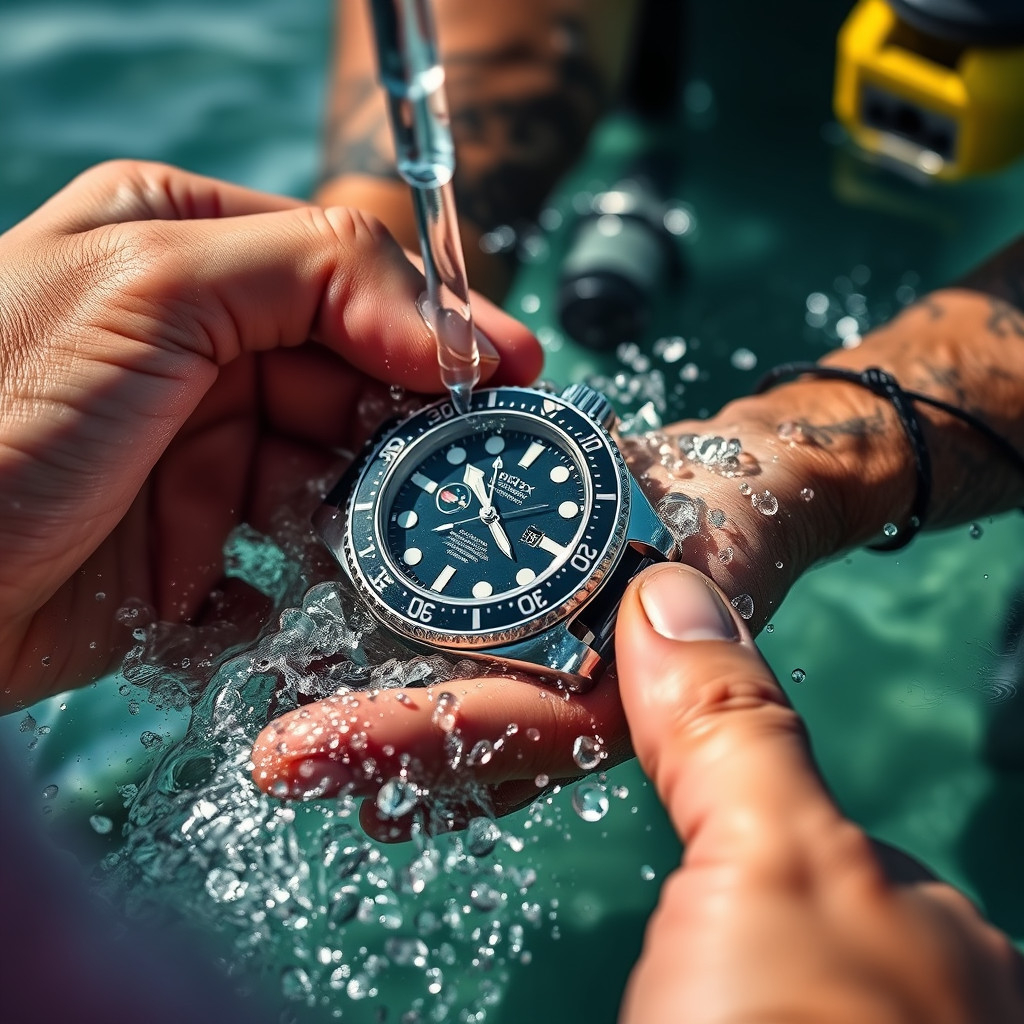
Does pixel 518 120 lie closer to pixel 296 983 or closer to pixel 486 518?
pixel 486 518

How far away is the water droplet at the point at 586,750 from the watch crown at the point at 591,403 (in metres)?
0.48

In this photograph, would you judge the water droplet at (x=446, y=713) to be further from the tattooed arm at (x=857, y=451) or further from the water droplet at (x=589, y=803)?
the tattooed arm at (x=857, y=451)

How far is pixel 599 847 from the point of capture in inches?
76.8

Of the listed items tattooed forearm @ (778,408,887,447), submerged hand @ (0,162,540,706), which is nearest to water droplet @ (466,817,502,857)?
submerged hand @ (0,162,540,706)

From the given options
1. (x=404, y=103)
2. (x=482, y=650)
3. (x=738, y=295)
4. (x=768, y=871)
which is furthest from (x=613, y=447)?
(x=738, y=295)

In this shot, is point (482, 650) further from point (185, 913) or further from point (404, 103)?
point (404, 103)

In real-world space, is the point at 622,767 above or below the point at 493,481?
below

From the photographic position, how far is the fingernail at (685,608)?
132 centimetres

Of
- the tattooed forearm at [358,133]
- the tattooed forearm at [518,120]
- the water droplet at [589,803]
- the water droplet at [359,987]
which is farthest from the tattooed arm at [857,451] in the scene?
the tattooed forearm at [358,133]

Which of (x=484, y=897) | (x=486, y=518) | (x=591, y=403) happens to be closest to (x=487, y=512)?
(x=486, y=518)

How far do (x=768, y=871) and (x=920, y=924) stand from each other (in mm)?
165

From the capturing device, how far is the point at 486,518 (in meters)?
1.59

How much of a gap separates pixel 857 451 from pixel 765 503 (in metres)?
0.32

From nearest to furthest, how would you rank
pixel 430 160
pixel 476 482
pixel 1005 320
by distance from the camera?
pixel 430 160, pixel 476 482, pixel 1005 320
